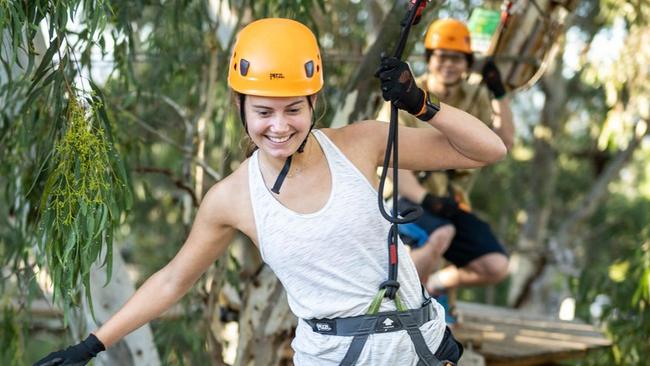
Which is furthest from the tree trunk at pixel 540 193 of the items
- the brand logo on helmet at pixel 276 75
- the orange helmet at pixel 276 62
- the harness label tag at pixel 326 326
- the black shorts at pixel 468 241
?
the brand logo on helmet at pixel 276 75

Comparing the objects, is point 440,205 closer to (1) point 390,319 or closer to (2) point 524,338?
(2) point 524,338

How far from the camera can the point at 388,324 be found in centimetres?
262

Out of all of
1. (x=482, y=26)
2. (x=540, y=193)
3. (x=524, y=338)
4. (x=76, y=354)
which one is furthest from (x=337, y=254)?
(x=540, y=193)

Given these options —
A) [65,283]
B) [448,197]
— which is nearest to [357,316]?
[65,283]

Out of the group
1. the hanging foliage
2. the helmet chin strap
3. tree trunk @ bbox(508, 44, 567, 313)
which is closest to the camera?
the helmet chin strap

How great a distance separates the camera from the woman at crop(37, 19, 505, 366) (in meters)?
2.57

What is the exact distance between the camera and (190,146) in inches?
199

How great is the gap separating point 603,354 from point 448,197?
1653 millimetres

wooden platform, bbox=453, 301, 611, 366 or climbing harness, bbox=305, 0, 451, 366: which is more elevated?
climbing harness, bbox=305, 0, 451, 366

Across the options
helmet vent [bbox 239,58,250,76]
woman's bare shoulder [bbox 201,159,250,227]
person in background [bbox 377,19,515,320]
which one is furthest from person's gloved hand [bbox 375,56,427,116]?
person in background [bbox 377,19,515,320]

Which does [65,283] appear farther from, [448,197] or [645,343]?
[645,343]

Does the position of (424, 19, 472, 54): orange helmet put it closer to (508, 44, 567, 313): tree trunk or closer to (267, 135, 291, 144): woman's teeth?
(267, 135, 291, 144): woman's teeth

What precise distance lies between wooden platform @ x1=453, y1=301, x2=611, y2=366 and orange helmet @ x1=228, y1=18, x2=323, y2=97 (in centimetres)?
293

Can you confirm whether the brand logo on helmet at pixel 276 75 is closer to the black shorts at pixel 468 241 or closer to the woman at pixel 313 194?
the woman at pixel 313 194
